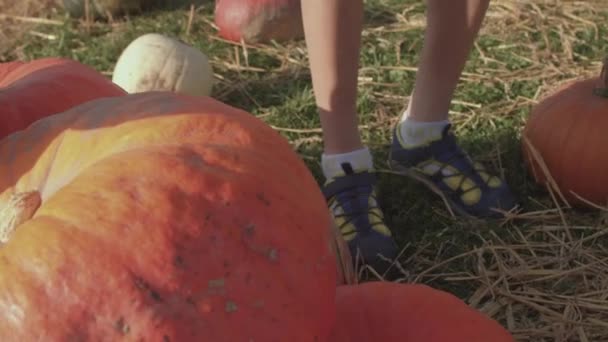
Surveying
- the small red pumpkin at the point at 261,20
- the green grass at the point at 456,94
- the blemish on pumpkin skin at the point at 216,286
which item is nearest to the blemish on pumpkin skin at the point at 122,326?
the blemish on pumpkin skin at the point at 216,286

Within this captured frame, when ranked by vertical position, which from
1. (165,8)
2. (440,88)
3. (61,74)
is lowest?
(165,8)

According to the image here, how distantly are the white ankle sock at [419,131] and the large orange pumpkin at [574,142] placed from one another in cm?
27

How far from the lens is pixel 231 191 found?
3.38 feet

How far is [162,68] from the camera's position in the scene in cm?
302

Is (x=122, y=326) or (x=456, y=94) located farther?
(x=456, y=94)

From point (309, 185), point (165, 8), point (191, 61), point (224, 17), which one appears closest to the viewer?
point (309, 185)

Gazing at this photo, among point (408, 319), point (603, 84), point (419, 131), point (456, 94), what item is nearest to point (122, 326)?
point (408, 319)

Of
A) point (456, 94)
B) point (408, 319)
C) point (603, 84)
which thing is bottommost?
point (456, 94)

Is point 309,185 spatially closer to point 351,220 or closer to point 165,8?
point 351,220

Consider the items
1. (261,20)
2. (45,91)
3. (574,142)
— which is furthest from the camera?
(261,20)

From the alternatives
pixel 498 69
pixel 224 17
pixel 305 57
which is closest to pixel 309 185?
pixel 498 69

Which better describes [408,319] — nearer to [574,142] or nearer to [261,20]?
[574,142]

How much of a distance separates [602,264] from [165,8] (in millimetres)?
3238

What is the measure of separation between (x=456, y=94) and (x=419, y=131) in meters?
0.82
